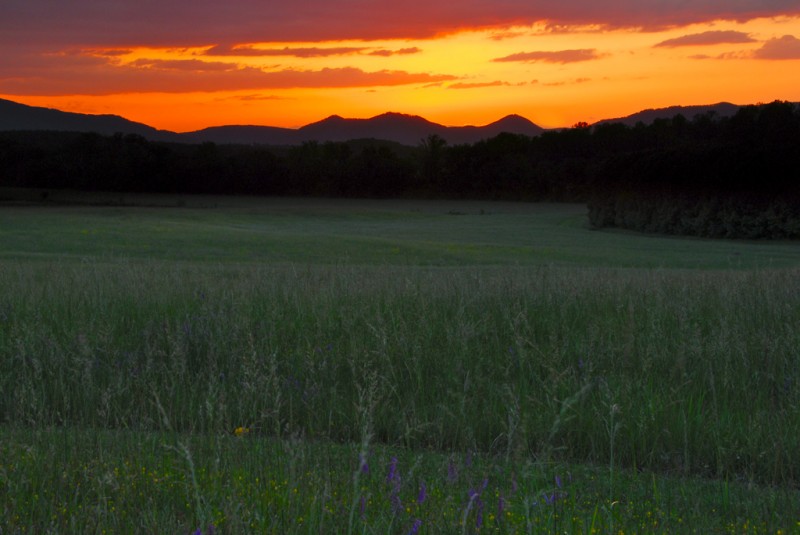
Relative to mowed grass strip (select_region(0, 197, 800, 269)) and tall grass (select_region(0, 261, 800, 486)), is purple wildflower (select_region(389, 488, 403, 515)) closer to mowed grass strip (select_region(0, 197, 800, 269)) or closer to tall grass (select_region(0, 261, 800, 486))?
tall grass (select_region(0, 261, 800, 486))

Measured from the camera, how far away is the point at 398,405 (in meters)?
6.88

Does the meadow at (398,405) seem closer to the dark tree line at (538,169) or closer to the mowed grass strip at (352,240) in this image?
the mowed grass strip at (352,240)

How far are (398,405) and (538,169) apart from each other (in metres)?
59.8

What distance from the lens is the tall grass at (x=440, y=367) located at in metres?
5.86

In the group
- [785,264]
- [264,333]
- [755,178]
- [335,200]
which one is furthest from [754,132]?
[264,333]

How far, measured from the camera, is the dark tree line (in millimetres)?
37812

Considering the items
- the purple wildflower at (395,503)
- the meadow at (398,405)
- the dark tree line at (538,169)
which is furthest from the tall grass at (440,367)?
the dark tree line at (538,169)

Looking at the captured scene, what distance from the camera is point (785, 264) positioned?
24.9 m

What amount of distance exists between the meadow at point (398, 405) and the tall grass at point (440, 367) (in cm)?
4

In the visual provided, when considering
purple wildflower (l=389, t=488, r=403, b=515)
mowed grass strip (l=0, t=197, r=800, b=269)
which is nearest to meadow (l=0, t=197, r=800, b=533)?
purple wildflower (l=389, t=488, r=403, b=515)

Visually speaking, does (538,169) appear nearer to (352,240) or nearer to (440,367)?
(352,240)

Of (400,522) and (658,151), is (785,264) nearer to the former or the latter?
(658,151)

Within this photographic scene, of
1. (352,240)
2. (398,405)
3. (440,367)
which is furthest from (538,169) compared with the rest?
(398,405)

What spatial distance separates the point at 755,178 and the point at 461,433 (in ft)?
114
